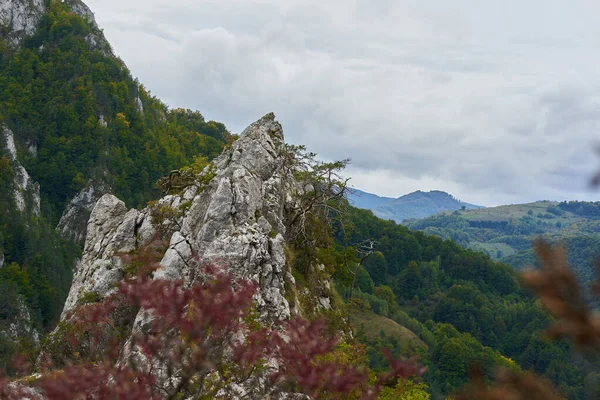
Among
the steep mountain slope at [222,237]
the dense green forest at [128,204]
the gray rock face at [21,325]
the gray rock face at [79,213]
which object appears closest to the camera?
the steep mountain slope at [222,237]

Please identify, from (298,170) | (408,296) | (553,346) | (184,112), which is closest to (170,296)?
(298,170)

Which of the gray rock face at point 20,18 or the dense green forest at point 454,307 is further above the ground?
the gray rock face at point 20,18

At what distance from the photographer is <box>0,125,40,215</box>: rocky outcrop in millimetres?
88500

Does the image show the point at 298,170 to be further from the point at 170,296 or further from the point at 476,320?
the point at 476,320

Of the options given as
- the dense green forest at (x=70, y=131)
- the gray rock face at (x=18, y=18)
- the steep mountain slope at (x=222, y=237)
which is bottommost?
the steep mountain slope at (x=222, y=237)

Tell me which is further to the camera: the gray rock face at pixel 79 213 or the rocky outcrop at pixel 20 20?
the rocky outcrop at pixel 20 20

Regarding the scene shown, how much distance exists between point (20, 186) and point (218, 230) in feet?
290

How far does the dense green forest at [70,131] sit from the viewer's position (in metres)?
94.2

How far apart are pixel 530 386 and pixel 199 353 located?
14.7ft

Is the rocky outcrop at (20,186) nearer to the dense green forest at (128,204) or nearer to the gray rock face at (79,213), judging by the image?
the dense green forest at (128,204)

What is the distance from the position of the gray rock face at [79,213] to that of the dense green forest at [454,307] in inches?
2262

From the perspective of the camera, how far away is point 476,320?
114562mm

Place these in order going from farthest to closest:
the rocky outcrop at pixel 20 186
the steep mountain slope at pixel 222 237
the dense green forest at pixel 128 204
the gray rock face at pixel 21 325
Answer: the rocky outcrop at pixel 20 186
the dense green forest at pixel 128 204
the gray rock face at pixel 21 325
the steep mountain slope at pixel 222 237

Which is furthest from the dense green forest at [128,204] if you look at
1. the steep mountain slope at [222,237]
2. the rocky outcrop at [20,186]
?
the steep mountain slope at [222,237]
